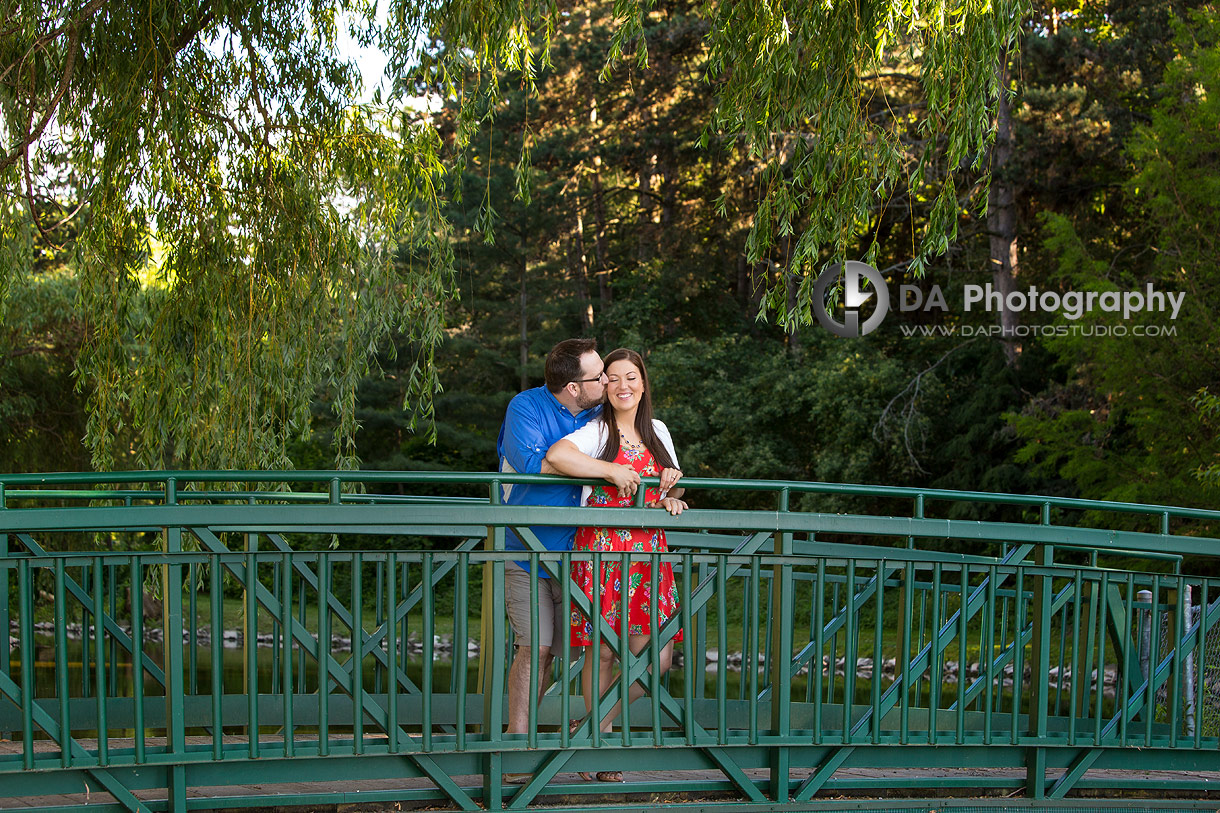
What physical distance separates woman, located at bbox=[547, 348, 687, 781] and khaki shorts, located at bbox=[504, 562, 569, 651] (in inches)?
3.7

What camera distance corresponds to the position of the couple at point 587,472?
502cm

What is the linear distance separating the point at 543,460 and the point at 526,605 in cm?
61

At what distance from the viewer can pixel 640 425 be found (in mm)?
5227

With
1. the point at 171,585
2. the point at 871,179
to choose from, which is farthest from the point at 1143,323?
the point at 171,585

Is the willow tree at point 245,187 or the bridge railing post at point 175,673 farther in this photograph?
the willow tree at point 245,187

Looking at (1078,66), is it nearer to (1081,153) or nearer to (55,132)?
(1081,153)

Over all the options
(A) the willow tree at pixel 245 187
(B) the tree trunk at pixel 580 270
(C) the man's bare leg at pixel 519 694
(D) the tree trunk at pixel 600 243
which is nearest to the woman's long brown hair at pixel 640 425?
(C) the man's bare leg at pixel 519 694

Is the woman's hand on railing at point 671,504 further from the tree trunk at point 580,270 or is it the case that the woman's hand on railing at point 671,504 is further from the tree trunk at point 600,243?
the tree trunk at point 600,243

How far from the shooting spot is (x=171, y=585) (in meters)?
4.45

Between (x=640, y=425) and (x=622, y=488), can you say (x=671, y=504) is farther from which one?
(x=640, y=425)

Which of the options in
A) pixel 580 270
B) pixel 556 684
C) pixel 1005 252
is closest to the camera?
pixel 556 684

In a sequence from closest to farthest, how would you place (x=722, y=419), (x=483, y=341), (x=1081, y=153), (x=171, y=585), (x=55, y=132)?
(x=171, y=585), (x=55, y=132), (x=1081, y=153), (x=722, y=419), (x=483, y=341)

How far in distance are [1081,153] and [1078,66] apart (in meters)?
1.77

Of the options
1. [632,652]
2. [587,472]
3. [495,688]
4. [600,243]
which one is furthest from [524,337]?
[495,688]
